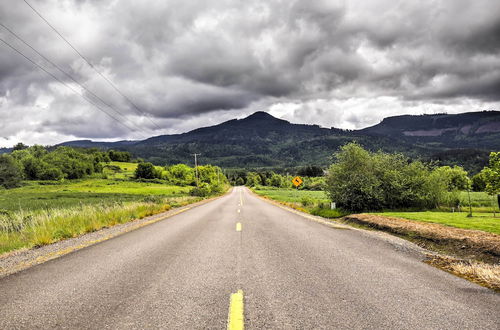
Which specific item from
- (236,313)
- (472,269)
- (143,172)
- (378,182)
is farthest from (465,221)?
(143,172)

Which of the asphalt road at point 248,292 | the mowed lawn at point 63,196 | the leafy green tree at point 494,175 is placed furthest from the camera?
the mowed lawn at point 63,196

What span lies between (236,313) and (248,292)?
32.2 inches

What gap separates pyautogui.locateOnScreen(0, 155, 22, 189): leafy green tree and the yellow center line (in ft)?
316

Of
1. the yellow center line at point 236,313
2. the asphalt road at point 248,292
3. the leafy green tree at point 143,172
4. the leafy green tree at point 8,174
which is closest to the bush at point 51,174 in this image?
the leafy green tree at point 8,174

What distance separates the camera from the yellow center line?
329 cm

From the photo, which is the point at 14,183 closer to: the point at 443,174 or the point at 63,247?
the point at 63,247

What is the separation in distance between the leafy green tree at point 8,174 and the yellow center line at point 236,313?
96.4 meters

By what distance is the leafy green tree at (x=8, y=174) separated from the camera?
7619cm

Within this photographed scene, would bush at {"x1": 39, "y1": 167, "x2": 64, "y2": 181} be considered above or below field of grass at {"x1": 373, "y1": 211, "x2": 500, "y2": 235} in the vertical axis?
above

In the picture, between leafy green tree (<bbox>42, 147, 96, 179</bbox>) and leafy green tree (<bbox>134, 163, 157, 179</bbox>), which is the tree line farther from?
leafy green tree (<bbox>134, 163, 157, 179</bbox>)

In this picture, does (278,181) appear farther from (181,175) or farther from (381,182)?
(381,182)

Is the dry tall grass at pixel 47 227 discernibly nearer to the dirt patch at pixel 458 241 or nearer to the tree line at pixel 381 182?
the dirt patch at pixel 458 241

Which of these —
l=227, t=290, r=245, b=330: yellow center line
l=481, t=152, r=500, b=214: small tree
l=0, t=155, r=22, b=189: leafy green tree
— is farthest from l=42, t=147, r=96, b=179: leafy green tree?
l=227, t=290, r=245, b=330: yellow center line

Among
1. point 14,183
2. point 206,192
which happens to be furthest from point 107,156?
point 206,192
